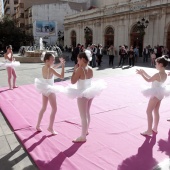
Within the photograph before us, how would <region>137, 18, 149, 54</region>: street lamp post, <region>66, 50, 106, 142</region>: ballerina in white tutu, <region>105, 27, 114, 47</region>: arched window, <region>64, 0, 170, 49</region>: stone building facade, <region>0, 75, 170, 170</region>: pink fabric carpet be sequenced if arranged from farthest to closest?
1. <region>105, 27, 114, 47</region>: arched window
2. <region>137, 18, 149, 54</region>: street lamp post
3. <region>64, 0, 170, 49</region>: stone building facade
4. <region>66, 50, 106, 142</region>: ballerina in white tutu
5. <region>0, 75, 170, 170</region>: pink fabric carpet

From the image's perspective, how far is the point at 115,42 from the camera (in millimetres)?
31266

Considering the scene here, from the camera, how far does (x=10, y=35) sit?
41.3 metres

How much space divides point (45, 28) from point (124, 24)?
24284 millimetres

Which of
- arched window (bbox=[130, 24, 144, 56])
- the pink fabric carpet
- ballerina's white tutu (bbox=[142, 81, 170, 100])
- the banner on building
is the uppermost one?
the banner on building

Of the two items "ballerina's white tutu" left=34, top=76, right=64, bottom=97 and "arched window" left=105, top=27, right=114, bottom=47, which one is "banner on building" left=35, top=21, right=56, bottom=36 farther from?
"ballerina's white tutu" left=34, top=76, right=64, bottom=97

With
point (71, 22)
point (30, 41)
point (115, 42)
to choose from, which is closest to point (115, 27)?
point (115, 42)

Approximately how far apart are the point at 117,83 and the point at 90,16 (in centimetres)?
2771

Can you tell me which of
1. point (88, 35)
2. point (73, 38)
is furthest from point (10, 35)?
point (88, 35)

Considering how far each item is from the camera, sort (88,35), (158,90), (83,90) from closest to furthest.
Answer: (83,90) → (158,90) → (88,35)

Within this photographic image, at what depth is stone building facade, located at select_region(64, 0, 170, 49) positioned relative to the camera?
982 inches

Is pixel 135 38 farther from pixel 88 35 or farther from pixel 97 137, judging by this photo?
pixel 97 137

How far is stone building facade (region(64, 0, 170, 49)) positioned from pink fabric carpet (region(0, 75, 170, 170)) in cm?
2063

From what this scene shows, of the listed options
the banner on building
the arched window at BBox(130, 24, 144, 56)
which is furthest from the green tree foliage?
the arched window at BBox(130, 24, 144, 56)

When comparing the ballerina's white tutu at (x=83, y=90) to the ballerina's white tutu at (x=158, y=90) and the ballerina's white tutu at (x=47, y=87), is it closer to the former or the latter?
the ballerina's white tutu at (x=47, y=87)
